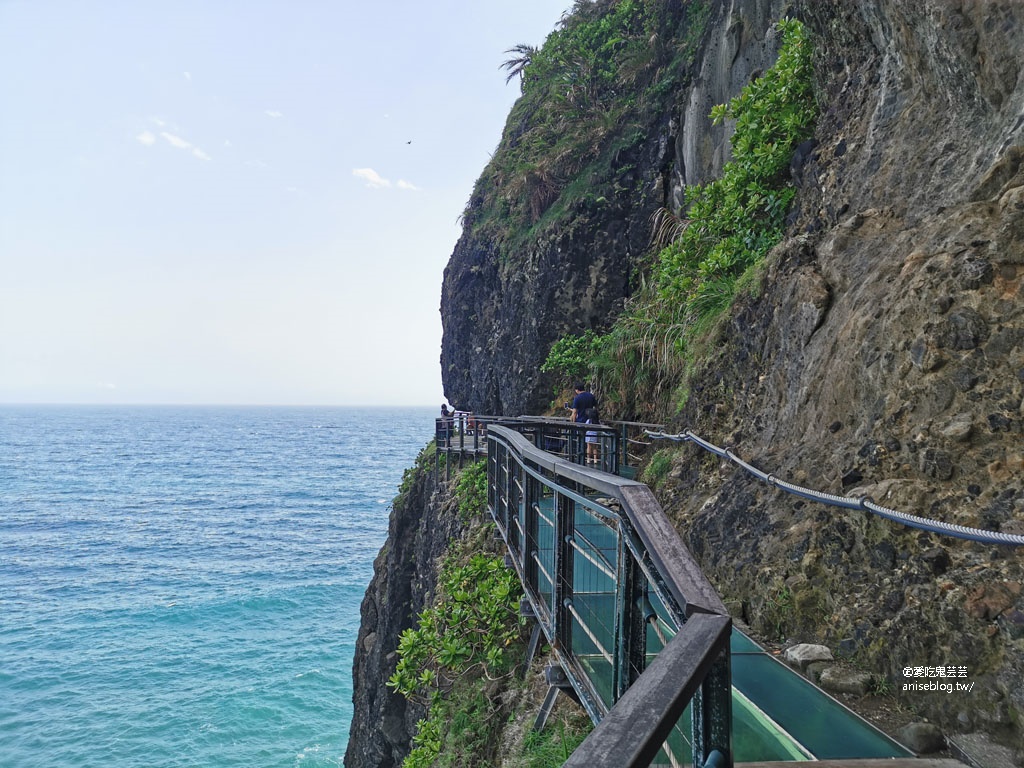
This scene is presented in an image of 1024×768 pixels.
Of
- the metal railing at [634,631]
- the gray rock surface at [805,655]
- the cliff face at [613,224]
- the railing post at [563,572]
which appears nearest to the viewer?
the metal railing at [634,631]

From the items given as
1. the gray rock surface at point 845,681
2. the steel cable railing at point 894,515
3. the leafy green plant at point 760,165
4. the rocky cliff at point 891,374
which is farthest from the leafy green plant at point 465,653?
the leafy green plant at point 760,165

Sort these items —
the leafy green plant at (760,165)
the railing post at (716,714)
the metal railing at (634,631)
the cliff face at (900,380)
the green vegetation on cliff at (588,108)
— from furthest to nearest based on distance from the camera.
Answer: the green vegetation on cliff at (588,108) < the leafy green plant at (760,165) < the cliff face at (900,380) < the railing post at (716,714) < the metal railing at (634,631)

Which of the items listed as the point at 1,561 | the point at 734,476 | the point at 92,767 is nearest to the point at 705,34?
the point at 734,476

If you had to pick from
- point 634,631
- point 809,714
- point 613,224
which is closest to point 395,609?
point 613,224

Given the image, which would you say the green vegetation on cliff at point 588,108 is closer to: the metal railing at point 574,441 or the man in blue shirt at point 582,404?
the metal railing at point 574,441

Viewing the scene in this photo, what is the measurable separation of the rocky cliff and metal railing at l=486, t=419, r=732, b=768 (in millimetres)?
1132

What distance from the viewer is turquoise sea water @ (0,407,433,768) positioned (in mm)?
17984

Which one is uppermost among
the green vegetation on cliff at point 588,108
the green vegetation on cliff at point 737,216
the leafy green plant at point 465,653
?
the green vegetation on cliff at point 588,108

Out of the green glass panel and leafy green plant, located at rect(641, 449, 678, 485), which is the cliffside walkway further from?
leafy green plant, located at rect(641, 449, 678, 485)

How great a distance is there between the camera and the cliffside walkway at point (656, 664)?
1.20 metres

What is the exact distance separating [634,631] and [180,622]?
28.2m

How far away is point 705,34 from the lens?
42.8 feet

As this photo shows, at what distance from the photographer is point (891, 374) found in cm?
384

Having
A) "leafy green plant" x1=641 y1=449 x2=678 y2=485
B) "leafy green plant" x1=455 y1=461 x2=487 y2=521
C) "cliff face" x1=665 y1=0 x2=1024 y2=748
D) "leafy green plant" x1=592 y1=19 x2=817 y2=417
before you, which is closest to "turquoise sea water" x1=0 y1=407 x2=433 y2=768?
"leafy green plant" x1=455 y1=461 x2=487 y2=521
